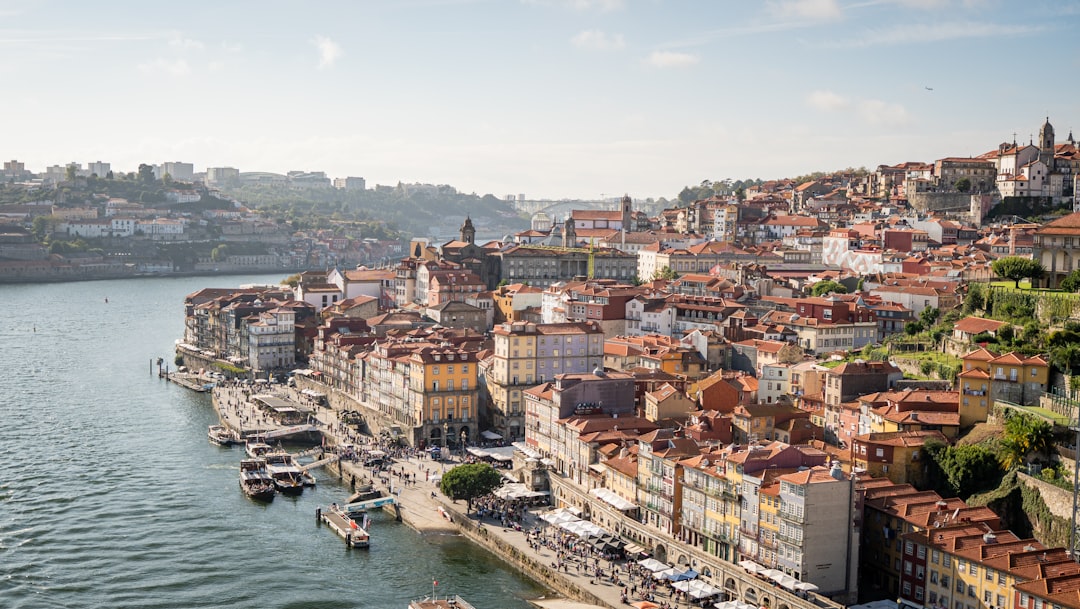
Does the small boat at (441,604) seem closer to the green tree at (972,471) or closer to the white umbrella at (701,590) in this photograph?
the white umbrella at (701,590)

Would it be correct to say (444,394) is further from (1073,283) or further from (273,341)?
(1073,283)

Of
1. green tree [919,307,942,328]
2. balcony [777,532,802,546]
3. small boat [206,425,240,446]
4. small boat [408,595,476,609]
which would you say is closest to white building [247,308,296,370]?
small boat [206,425,240,446]

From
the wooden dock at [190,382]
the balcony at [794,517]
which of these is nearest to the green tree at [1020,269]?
the balcony at [794,517]

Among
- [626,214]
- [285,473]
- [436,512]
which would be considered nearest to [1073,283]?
[436,512]

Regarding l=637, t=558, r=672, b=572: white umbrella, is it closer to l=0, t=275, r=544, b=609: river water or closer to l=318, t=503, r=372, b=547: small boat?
l=0, t=275, r=544, b=609: river water

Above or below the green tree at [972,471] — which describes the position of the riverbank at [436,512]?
below

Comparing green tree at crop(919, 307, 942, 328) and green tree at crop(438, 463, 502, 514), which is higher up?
green tree at crop(919, 307, 942, 328)
